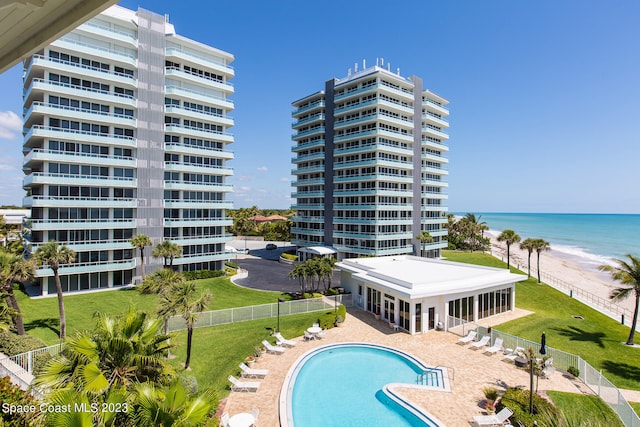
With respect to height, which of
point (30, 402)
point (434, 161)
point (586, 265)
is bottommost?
point (586, 265)

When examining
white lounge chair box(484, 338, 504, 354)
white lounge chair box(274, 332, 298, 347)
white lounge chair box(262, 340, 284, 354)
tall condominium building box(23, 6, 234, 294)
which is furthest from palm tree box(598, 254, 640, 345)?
tall condominium building box(23, 6, 234, 294)

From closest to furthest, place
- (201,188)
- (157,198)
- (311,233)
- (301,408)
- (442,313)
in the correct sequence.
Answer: (301,408) → (442,313) → (157,198) → (201,188) → (311,233)

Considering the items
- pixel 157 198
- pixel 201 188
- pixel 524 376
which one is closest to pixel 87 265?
pixel 157 198

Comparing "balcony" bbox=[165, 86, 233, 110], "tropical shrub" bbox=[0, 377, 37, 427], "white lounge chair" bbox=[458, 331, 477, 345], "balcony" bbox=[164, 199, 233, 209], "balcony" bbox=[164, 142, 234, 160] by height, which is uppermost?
"balcony" bbox=[165, 86, 233, 110]

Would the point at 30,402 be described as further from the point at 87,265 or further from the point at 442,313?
the point at 87,265

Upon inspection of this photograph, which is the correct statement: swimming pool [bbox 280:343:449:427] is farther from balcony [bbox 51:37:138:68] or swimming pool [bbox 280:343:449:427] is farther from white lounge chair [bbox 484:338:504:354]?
balcony [bbox 51:37:138:68]
